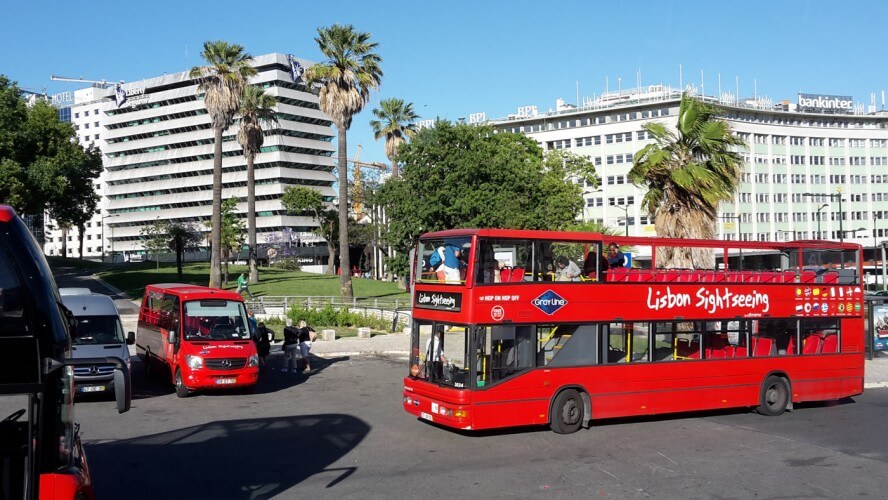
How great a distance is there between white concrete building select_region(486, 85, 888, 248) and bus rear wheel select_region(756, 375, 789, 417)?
232 feet

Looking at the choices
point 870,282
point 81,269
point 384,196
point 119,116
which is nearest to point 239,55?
point 384,196

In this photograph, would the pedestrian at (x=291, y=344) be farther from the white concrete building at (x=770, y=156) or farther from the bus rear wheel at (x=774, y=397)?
the white concrete building at (x=770, y=156)

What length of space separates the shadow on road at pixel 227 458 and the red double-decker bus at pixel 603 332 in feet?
6.66

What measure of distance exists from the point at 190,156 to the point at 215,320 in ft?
395

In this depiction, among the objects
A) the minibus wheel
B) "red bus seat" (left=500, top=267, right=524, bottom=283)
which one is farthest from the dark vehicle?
the minibus wheel

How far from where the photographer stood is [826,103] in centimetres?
10138

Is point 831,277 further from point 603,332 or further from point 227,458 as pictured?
point 227,458

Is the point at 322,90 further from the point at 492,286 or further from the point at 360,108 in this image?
the point at 492,286

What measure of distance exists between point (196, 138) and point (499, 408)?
128 m

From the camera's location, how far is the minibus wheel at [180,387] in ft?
60.0

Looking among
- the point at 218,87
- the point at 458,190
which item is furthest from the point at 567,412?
the point at 218,87

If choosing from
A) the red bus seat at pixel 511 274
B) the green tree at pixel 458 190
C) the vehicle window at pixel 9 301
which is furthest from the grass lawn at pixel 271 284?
the vehicle window at pixel 9 301

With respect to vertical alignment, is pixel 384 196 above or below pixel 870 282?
above

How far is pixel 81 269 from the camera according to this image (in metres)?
83.3
